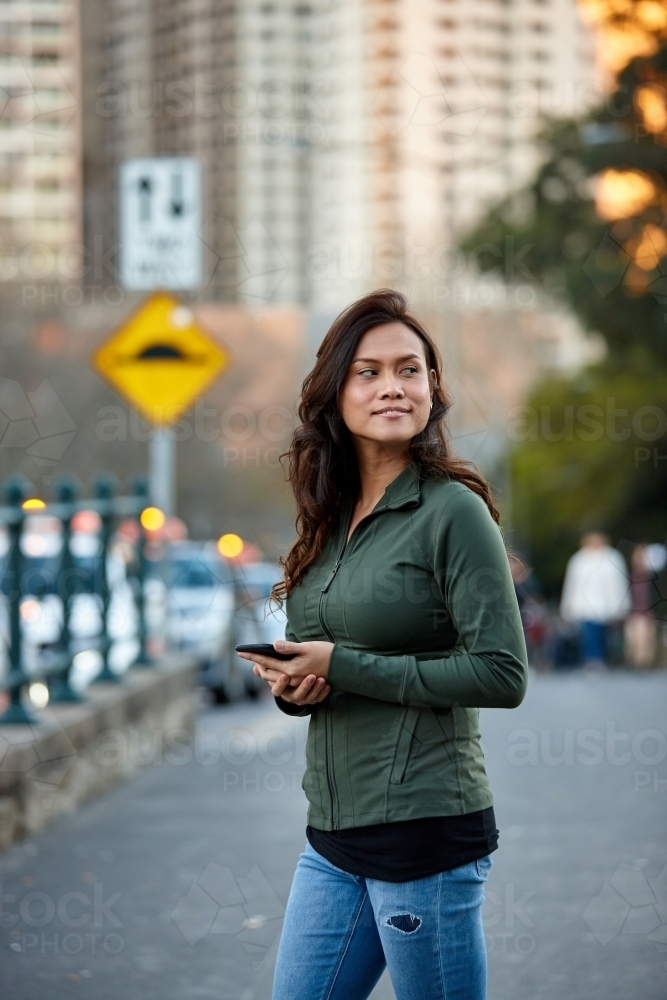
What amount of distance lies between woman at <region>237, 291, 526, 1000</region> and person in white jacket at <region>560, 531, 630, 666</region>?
16.7 meters

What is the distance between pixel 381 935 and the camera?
281 centimetres

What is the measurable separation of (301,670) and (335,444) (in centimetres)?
54

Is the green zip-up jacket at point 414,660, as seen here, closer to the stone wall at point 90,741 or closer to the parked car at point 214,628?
the stone wall at point 90,741

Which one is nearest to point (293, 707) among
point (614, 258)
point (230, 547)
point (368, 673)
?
point (368, 673)

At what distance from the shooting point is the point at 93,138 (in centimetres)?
8975

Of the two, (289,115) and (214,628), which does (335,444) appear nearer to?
(214,628)

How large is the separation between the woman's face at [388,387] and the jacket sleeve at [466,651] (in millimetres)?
267

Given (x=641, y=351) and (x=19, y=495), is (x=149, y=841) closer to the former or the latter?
(x=19, y=495)

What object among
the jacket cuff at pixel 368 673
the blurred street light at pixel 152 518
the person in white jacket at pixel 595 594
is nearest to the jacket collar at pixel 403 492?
the jacket cuff at pixel 368 673

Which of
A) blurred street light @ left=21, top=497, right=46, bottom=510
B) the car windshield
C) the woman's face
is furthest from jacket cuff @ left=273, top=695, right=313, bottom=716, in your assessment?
the car windshield

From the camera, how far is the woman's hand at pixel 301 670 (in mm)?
2779

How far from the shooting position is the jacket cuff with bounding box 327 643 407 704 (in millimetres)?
2756

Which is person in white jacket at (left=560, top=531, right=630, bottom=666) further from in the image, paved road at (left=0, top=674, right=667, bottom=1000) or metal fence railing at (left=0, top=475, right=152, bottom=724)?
metal fence railing at (left=0, top=475, right=152, bottom=724)

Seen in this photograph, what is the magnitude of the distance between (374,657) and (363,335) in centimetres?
66
